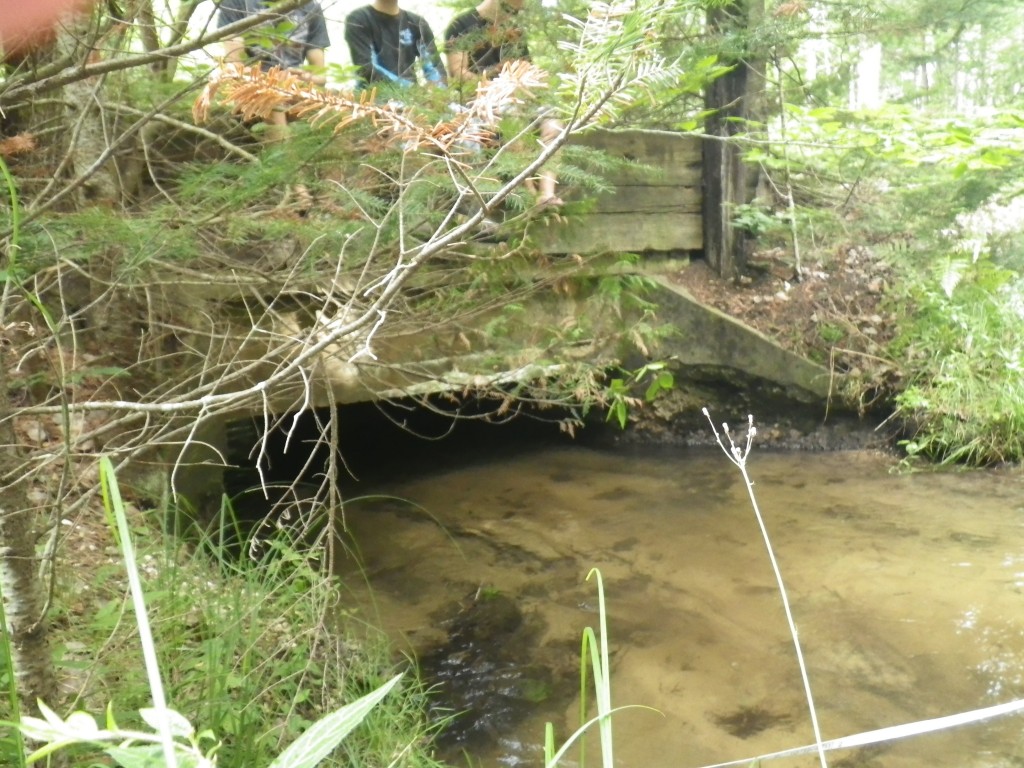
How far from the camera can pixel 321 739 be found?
27.6 inches

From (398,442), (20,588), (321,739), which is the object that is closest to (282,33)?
(20,588)

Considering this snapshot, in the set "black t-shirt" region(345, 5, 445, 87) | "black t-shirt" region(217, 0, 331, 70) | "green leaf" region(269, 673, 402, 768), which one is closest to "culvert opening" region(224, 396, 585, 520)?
"black t-shirt" region(345, 5, 445, 87)

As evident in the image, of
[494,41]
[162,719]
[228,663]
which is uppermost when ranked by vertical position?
[494,41]

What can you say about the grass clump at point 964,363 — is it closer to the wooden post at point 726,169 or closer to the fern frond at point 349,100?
the wooden post at point 726,169

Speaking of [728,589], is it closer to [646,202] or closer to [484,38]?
[484,38]

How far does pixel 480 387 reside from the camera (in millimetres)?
3967

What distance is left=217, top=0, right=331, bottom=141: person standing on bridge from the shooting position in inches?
84.5

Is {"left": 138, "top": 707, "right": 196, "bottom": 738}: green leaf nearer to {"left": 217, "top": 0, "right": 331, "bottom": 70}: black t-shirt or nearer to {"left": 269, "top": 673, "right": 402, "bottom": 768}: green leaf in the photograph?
{"left": 269, "top": 673, "right": 402, "bottom": 768}: green leaf

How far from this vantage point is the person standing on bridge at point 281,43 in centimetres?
215

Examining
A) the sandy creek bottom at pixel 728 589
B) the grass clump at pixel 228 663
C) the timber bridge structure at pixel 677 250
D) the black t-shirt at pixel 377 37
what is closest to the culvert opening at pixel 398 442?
the sandy creek bottom at pixel 728 589

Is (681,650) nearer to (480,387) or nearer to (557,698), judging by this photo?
(557,698)

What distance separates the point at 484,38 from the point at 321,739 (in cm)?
310

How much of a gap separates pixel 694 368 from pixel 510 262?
7.70 ft

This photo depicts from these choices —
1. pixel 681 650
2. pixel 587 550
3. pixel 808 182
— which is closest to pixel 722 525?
pixel 587 550
